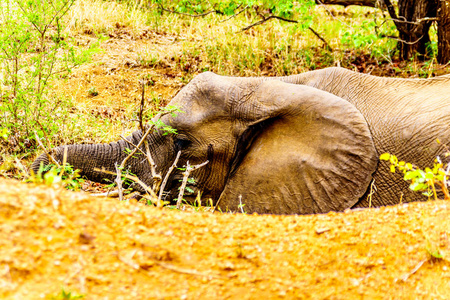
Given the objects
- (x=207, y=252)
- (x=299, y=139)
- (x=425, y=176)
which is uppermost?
(x=425, y=176)

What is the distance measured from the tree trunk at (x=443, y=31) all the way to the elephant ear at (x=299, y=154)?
477 cm

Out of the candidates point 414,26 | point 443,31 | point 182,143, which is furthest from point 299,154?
point 414,26

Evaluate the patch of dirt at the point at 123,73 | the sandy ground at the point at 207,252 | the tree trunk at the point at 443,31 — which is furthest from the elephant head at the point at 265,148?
the tree trunk at the point at 443,31

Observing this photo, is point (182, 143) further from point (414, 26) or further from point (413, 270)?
point (414, 26)

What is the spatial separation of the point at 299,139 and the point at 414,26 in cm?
550

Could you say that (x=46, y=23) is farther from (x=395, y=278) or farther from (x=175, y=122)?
(x=395, y=278)

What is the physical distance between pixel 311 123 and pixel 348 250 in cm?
233

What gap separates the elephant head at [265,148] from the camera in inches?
180

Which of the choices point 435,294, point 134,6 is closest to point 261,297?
point 435,294

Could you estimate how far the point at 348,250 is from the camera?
248cm

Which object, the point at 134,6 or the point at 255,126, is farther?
the point at 134,6

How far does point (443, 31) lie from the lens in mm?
8359

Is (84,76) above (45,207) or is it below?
below

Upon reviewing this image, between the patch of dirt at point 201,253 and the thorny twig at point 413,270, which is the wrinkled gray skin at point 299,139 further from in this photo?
the thorny twig at point 413,270
